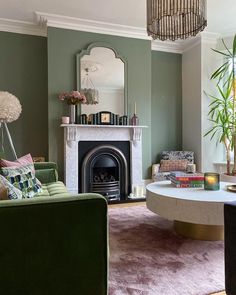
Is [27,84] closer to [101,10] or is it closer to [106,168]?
[101,10]

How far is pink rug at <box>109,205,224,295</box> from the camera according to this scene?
67.2 inches

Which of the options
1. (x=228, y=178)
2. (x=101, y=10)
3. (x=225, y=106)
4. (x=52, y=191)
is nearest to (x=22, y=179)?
(x=52, y=191)

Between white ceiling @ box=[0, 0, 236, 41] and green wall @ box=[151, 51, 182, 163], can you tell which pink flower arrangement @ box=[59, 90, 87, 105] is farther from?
green wall @ box=[151, 51, 182, 163]

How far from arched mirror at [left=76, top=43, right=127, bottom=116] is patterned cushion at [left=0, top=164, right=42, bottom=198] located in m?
2.05

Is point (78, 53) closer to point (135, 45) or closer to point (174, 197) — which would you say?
point (135, 45)

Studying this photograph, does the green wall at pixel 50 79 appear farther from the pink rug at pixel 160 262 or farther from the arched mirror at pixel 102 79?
the pink rug at pixel 160 262

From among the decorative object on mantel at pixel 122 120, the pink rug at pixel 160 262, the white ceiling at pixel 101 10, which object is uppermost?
the white ceiling at pixel 101 10

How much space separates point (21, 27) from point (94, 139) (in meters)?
2.22

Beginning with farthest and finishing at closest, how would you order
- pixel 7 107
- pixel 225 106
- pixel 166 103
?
pixel 166 103 → pixel 225 106 → pixel 7 107

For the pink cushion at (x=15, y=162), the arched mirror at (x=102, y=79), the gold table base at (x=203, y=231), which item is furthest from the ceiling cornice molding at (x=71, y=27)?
the gold table base at (x=203, y=231)

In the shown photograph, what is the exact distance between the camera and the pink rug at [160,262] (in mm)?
1706

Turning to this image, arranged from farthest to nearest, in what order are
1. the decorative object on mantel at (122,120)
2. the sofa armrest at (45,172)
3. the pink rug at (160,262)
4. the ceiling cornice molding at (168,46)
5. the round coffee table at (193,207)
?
1. the ceiling cornice molding at (168,46)
2. the decorative object on mantel at (122,120)
3. the sofa armrest at (45,172)
4. the round coffee table at (193,207)
5. the pink rug at (160,262)

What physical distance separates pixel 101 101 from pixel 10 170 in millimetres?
2384

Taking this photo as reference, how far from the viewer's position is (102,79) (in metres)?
4.46
